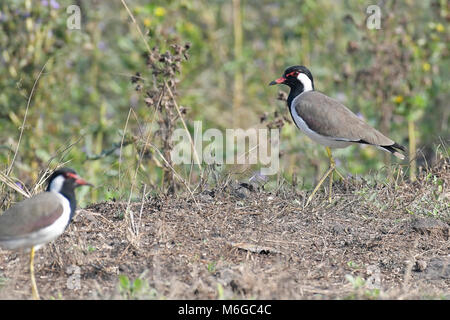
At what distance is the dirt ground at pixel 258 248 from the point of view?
4.42 m

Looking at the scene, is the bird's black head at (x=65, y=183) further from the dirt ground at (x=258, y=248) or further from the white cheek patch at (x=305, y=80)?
the white cheek patch at (x=305, y=80)

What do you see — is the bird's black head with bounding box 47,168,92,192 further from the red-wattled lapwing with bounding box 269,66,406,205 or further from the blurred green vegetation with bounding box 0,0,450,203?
the red-wattled lapwing with bounding box 269,66,406,205

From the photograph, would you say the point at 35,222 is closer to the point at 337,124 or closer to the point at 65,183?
the point at 65,183

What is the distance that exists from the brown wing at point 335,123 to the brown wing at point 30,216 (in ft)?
9.22

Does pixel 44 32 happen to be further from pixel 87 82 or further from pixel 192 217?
pixel 192 217

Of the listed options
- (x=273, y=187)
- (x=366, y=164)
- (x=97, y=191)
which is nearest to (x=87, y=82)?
(x=97, y=191)

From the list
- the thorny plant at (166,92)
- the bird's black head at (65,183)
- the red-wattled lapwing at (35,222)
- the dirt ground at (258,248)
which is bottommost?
the dirt ground at (258,248)

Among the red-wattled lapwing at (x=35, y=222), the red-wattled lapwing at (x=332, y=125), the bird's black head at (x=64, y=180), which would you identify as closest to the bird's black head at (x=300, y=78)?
the red-wattled lapwing at (x=332, y=125)

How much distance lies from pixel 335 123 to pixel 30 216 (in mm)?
3112

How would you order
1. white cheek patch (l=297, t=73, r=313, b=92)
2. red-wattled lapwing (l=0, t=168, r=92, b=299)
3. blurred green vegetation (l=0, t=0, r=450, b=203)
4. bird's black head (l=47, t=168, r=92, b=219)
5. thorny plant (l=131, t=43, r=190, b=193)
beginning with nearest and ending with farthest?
red-wattled lapwing (l=0, t=168, r=92, b=299)
bird's black head (l=47, t=168, r=92, b=219)
thorny plant (l=131, t=43, r=190, b=193)
white cheek patch (l=297, t=73, r=313, b=92)
blurred green vegetation (l=0, t=0, r=450, b=203)

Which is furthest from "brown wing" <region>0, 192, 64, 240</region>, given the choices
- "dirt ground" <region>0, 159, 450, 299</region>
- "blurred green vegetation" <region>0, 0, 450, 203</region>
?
"blurred green vegetation" <region>0, 0, 450, 203</region>

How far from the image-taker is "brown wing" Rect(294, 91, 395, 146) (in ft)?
21.2

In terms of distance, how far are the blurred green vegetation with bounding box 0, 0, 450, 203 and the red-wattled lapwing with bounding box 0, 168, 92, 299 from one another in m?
1.95

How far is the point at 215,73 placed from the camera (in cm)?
1087
